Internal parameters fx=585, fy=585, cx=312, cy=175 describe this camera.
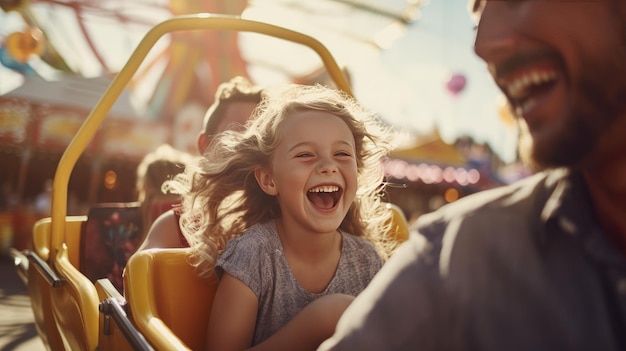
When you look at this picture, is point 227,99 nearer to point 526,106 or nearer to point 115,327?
point 115,327

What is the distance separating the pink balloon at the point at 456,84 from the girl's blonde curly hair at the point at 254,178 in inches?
498

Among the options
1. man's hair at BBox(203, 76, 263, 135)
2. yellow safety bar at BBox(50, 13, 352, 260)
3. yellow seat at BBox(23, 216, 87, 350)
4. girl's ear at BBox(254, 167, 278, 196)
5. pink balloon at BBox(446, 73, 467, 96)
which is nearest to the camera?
girl's ear at BBox(254, 167, 278, 196)

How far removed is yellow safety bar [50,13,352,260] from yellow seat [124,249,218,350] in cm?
64

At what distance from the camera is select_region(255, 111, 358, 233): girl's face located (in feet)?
4.31

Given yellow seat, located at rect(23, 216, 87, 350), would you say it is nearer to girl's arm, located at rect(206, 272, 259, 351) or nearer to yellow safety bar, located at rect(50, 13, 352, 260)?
yellow safety bar, located at rect(50, 13, 352, 260)

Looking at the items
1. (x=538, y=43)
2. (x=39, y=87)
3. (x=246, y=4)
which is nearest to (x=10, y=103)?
(x=39, y=87)

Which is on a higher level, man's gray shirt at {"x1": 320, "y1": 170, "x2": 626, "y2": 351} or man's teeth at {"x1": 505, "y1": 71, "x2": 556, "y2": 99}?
man's teeth at {"x1": 505, "y1": 71, "x2": 556, "y2": 99}

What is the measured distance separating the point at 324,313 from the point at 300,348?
0.08 meters

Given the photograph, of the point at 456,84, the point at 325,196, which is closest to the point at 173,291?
the point at 325,196

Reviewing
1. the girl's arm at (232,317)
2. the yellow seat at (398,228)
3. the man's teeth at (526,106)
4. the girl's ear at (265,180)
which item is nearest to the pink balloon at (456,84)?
the yellow seat at (398,228)

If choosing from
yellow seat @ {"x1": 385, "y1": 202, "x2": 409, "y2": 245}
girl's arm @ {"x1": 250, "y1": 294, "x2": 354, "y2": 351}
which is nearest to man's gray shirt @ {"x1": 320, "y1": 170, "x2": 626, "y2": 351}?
girl's arm @ {"x1": 250, "y1": 294, "x2": 354, "y2": 351}

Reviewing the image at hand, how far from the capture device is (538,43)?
533 millimetres

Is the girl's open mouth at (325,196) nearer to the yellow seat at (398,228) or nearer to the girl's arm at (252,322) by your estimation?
the girl's arm at (252,322)

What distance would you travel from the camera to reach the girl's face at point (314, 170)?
131cm
